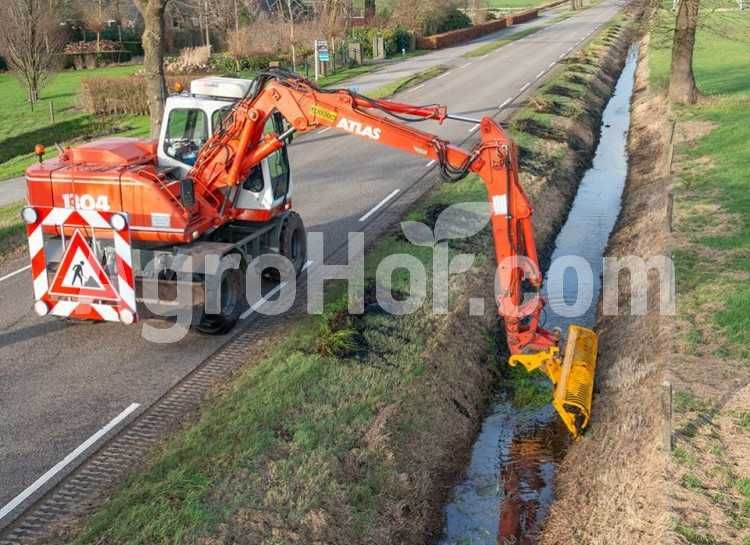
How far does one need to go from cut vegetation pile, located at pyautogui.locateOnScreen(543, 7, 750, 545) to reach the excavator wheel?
489 centimetres

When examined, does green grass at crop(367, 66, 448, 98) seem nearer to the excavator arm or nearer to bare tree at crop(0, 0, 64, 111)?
bare tree at crop(0, 0, 64, 111)

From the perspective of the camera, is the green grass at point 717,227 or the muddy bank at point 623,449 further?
the green grass at point 717,227

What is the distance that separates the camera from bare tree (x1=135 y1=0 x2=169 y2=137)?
20.5 m

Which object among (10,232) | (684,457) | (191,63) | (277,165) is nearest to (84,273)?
(277,165)

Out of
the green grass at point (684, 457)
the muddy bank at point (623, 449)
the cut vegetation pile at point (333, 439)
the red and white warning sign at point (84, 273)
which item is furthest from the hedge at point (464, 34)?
the green grass at point (684, 457)

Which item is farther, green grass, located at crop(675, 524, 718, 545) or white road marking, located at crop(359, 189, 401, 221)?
white road marking, located at crop(359, 189, 401, 221)

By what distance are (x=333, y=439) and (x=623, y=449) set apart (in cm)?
329

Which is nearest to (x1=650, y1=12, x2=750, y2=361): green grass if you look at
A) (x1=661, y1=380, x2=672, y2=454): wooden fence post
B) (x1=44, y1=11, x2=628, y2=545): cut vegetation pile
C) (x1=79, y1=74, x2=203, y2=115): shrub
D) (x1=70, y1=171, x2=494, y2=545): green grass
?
(x1=661, y1=380, x2=672, y2=454): wooden fence post

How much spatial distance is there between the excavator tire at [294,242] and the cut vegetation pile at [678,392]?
5.02 m

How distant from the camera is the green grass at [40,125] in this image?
2929 cm

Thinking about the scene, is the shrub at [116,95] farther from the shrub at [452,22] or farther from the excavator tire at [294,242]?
the shrub at [452,22]

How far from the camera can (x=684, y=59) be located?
90.7 ft

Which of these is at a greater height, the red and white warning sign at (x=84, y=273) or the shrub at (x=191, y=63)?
the shrub at (x=191, y=63)

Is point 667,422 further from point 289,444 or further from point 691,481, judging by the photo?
point 289,444
